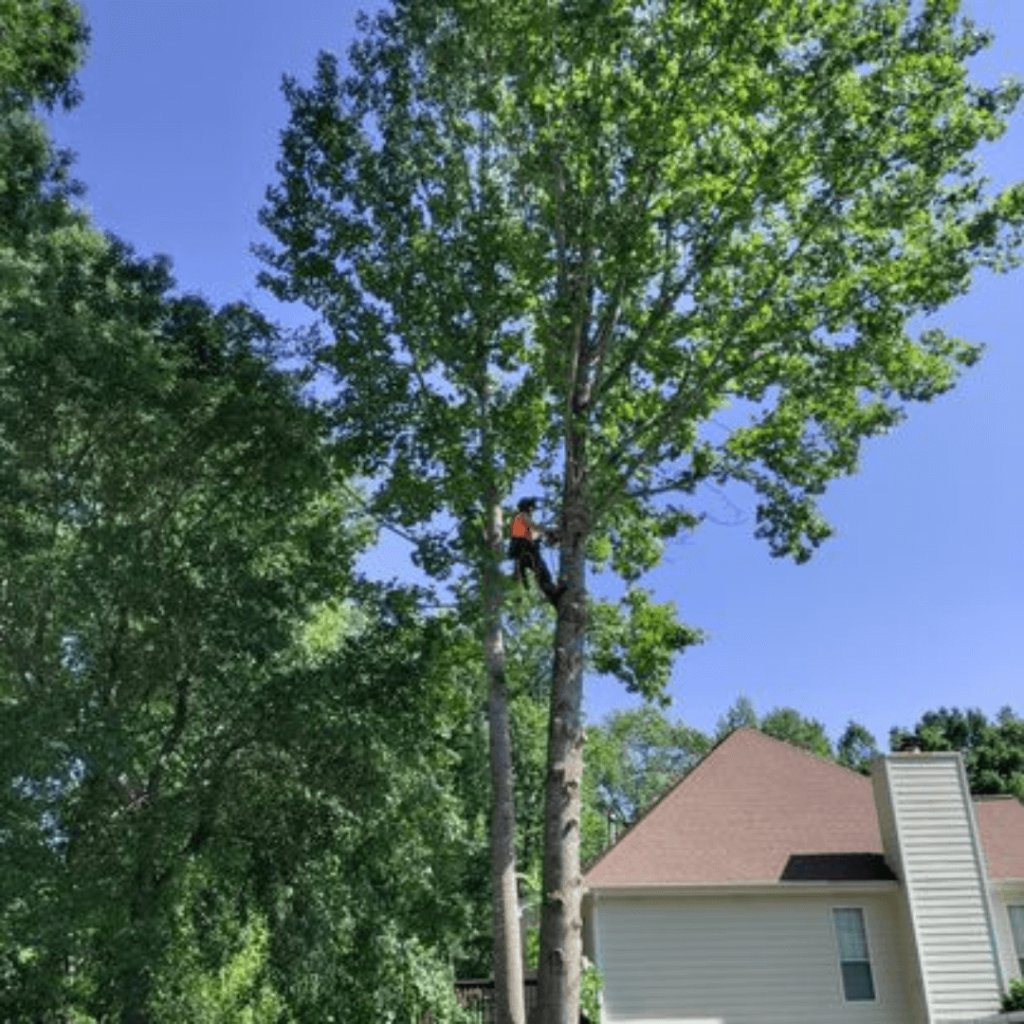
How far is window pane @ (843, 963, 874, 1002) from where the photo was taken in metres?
17.6

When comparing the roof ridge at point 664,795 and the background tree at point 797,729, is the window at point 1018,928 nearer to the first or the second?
the roof ridge at point 664,795

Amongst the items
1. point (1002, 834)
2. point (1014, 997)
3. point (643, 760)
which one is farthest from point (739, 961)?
point (643, 760)

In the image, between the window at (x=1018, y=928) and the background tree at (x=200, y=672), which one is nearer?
the background tree at (x=200, y=672)

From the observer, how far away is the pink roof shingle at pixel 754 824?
18016mm

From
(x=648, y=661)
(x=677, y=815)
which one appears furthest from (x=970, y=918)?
(x=648, y=661)

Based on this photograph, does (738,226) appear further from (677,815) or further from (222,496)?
(677,815)

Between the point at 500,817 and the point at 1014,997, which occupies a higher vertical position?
the point at 500,817

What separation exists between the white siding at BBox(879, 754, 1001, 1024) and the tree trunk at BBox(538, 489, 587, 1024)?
381 inches

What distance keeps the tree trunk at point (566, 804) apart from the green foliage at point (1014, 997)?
9.74m

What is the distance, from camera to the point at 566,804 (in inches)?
390

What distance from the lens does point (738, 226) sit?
10953 mm

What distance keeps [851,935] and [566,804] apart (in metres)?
10.5

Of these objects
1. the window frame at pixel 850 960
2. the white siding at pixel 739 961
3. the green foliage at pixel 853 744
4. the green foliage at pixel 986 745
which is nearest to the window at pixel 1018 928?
the white siding at pixel 739 961

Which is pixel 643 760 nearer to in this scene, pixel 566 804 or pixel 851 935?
pixel 851 935
